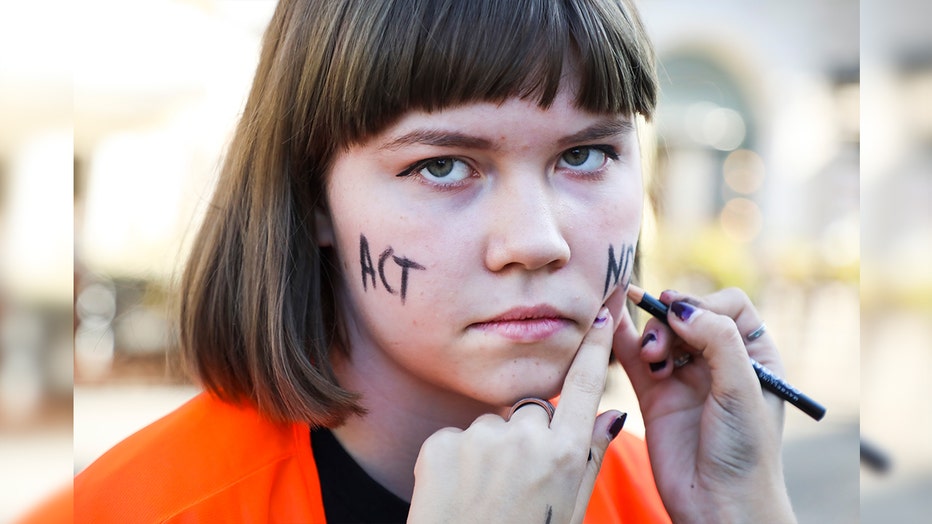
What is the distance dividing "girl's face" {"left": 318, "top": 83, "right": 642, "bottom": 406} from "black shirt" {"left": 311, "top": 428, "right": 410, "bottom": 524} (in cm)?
30

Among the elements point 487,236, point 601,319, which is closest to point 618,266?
point 601,319

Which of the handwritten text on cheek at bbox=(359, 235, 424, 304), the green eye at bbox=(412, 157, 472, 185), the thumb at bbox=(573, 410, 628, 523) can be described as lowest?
the thumb at bbox=(573, 410, 628, 523)

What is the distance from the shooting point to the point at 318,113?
5.68ft

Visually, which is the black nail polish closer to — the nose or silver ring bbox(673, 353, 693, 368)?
silver ring bbox(673, 353, 693, 368)

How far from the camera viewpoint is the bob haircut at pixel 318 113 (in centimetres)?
158

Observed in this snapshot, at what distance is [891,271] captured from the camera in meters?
1.68

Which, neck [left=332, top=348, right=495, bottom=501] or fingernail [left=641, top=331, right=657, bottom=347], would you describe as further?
fingernail [left=641, top=331, right=657, bottom=347]

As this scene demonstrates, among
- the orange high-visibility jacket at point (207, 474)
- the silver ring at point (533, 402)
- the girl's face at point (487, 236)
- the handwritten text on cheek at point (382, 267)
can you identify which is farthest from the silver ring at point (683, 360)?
the orange high-visibility jacket at point (207, 474)

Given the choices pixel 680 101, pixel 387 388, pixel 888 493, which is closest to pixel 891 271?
pixel 888 493

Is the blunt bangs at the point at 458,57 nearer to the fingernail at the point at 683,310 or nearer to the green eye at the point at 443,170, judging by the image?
the green eye at the point at 443,170

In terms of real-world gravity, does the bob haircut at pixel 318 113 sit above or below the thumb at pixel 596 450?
above

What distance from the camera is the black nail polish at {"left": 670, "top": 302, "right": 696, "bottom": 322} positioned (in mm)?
1994

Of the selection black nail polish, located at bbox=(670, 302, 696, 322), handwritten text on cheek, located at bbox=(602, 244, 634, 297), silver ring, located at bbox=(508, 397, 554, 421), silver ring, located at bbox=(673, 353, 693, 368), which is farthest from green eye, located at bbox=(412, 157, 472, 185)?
silver ring, located at bbox=(673, 353, 693, 368)

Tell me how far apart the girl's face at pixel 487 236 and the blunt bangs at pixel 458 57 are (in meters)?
0.03
